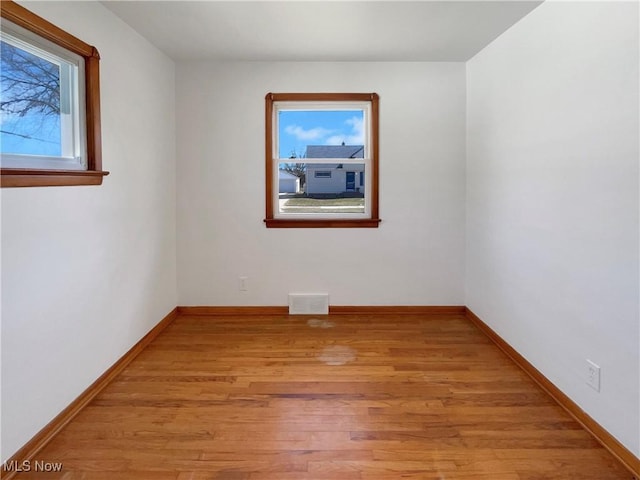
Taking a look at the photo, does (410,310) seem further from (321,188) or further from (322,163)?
(322,163)

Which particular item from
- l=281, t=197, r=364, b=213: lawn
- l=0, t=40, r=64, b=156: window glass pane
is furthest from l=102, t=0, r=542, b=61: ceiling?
l=281, t=197, r=364, b=213: lawn

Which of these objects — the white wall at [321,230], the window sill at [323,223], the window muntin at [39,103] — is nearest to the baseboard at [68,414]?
the white wall at [321,230]

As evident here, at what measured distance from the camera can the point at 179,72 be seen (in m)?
3.80

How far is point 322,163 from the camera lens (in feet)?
12.9

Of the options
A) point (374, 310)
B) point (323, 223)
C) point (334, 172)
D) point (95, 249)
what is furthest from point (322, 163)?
point (95, 249)

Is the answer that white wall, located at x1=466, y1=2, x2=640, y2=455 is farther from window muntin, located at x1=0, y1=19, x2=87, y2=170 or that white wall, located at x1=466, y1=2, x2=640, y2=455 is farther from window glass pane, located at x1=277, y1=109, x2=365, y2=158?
window muntin, located at x1=0, y1=19, x2=87, y2=170

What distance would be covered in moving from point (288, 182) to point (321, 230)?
573mm

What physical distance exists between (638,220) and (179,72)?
3.69 metres

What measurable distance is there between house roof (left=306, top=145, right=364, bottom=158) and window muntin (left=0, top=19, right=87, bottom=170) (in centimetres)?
204

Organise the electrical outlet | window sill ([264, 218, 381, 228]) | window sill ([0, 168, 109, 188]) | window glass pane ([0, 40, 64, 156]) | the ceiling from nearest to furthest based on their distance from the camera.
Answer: window sill ([0, 168, 109, 188])
window glass pane ([0, 40, 64, 156])
the electrical outlet
the ceiling
window sill ([264, 218, 381, 228])

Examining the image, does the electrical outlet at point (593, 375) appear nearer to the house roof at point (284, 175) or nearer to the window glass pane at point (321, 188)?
the window glass pane at point (321, 188)

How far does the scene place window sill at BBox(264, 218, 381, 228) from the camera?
391cm

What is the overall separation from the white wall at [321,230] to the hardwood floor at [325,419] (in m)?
0.82

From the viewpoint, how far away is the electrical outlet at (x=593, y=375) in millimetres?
2043
